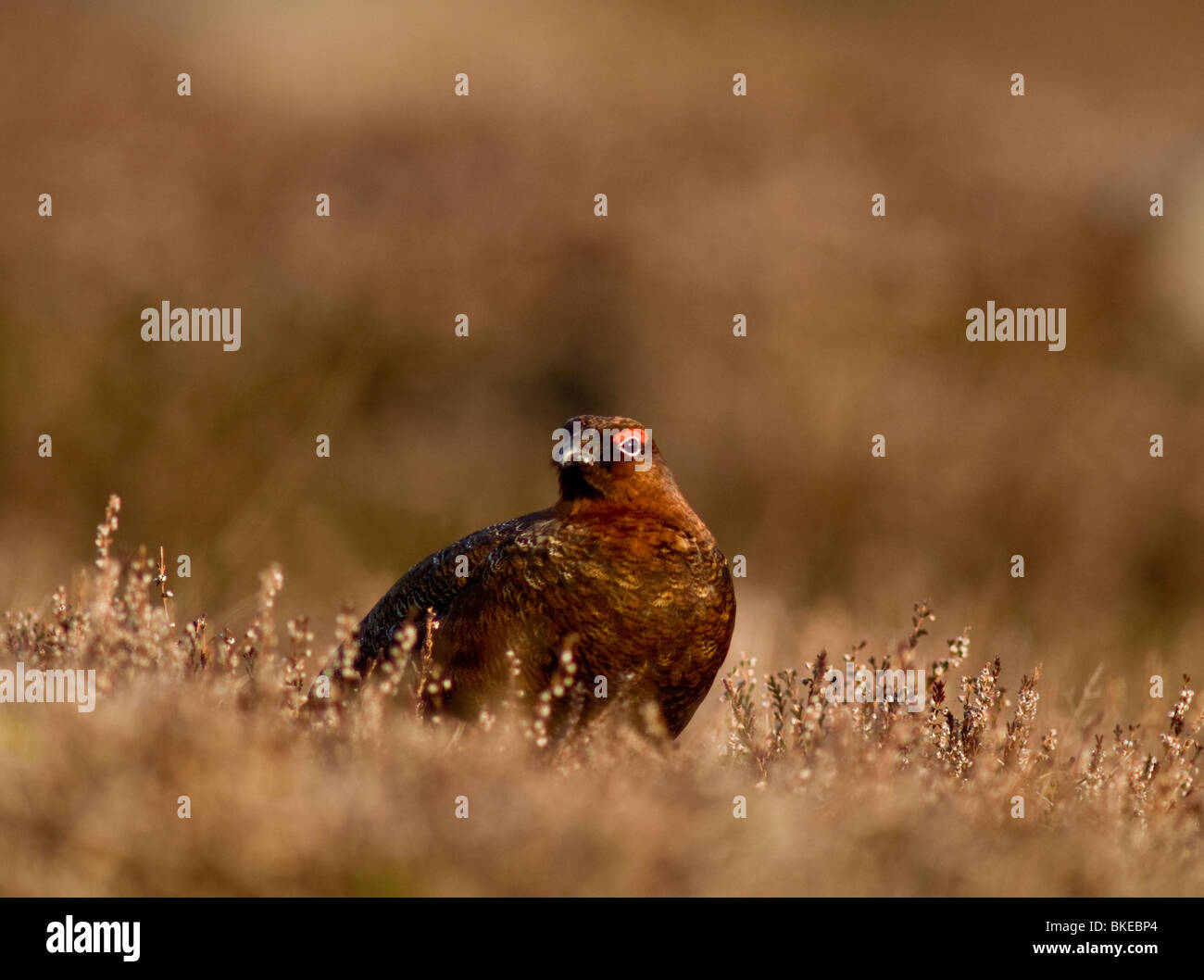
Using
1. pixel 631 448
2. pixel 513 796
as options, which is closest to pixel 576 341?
pixel 631 448

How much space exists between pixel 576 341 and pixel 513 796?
1266cm

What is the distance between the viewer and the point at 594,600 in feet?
16.6

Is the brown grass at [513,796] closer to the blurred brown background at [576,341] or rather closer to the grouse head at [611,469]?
the grouse head at [611,469]

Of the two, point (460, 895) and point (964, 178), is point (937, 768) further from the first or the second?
point (964, 178)

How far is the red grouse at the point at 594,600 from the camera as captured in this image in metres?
5.05

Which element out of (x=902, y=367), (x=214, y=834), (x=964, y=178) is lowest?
(x=214, y=834)

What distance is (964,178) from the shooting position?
18219mm

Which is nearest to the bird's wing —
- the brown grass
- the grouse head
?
the grouse head

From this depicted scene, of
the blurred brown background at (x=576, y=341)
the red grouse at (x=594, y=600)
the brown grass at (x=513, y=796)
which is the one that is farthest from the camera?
the blurred brown background at (x=576, y=341)

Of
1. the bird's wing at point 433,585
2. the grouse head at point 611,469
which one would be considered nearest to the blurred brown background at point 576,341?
the bird's wing at point 433,585

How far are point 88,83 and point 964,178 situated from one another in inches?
433

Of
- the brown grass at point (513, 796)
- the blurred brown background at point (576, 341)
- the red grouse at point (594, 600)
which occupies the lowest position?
the brown grass at point (513, 796)

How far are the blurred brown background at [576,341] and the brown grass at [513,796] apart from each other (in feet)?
25.9
